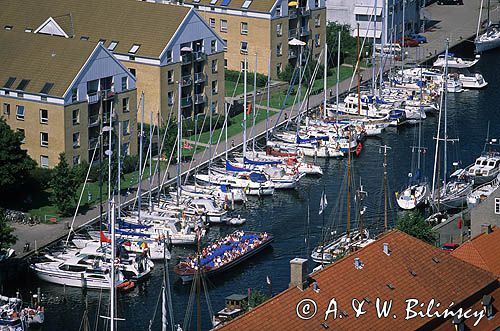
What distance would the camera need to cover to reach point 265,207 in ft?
345

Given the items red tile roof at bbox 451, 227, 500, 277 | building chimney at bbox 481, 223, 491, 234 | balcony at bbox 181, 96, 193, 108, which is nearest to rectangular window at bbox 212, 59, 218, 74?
balcony at bbox 181, 96, 193, 108

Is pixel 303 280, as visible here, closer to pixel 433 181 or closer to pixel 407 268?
pixel 407 268

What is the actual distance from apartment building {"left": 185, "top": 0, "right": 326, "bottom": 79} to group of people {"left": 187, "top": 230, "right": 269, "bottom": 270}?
40624 millimetres

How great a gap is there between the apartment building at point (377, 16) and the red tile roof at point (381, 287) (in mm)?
74436

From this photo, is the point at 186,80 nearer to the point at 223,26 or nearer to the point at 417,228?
the point at 223,26

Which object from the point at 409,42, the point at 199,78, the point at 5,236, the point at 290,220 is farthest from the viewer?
the point at 409,42

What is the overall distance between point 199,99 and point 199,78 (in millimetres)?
1546

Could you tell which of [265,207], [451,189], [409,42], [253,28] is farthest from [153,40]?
[409,42]

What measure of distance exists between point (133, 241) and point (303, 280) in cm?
2842

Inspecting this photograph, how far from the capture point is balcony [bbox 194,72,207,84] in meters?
122

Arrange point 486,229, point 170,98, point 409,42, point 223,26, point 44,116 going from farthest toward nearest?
point 409,42 < point 223,26 < point 170,98 < point 44,116 < point 486,229

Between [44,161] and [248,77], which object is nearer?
[44,161]

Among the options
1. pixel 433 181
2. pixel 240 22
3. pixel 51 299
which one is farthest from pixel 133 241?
pixel 240 22

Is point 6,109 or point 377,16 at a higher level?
point 377,16
